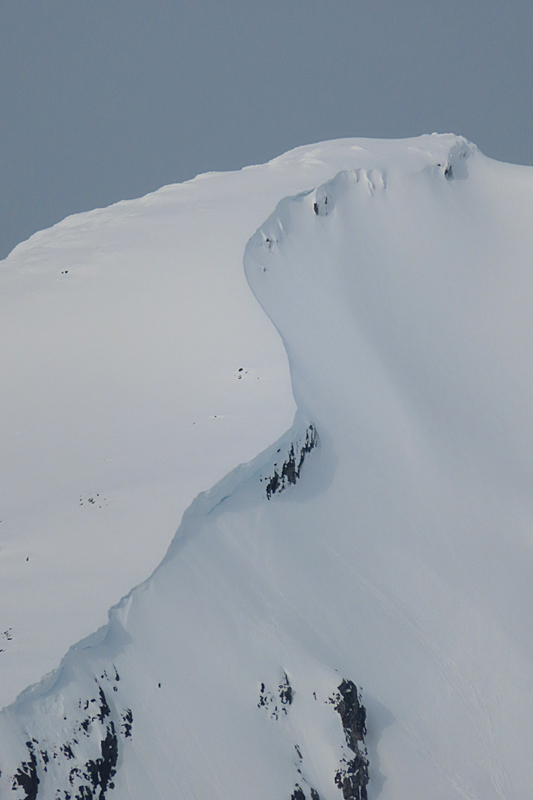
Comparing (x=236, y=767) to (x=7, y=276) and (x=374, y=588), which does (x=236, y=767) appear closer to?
(x=374, y=588)

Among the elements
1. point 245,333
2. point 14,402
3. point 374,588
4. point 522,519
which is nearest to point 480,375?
point 522,519

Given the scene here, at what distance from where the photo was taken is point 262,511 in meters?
16.2

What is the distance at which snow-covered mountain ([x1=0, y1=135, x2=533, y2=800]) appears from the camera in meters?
12.2

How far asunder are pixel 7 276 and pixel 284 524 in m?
15.3

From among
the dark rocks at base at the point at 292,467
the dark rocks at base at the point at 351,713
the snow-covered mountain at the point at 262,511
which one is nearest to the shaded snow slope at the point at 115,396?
the snow-covered mountain at the point at 262,511

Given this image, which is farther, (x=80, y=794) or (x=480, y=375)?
(x=480, y=375)

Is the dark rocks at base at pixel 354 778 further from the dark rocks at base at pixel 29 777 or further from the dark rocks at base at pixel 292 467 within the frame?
the dark rocks at base at pixel 29 777

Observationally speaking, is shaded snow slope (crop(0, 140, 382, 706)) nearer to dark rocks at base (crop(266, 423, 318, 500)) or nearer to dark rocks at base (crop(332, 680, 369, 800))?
dark rocks at base (crop(266, 423, 318, 500))

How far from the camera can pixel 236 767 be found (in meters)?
12.5

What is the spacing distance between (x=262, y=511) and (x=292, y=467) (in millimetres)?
1544

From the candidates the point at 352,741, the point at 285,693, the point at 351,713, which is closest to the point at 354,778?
the point at 352,741

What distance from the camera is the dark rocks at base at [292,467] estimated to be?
1666 centimetres

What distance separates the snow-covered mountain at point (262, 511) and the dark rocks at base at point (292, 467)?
0.08 meters

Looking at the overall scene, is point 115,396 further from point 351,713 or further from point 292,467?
point 351,713
